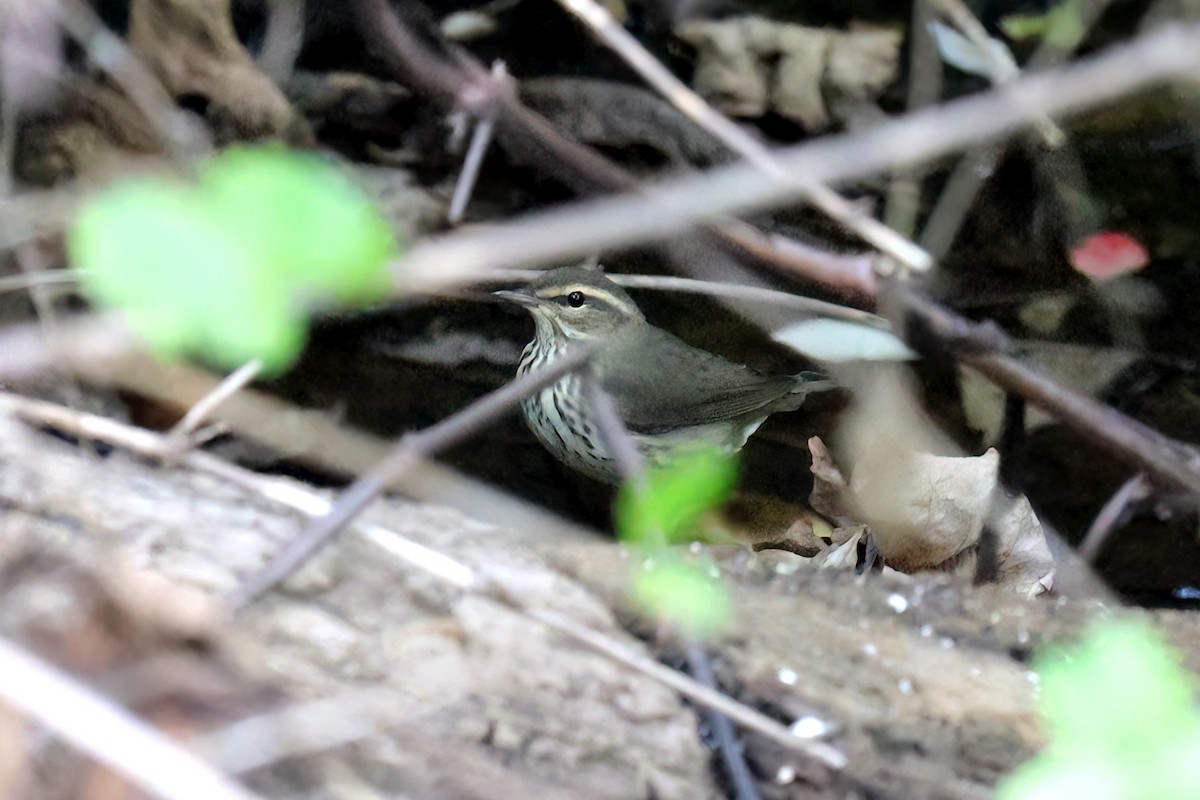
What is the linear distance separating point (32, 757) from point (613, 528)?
9.97 feet

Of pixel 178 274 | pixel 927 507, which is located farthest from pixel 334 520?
pixel 927 507

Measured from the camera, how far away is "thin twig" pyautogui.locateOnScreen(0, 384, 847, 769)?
159 cm

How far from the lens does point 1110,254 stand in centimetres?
340

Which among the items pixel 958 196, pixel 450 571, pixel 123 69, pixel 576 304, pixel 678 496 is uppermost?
pixel 958 196

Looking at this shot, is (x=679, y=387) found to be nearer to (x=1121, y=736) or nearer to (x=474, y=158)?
(x=474, y=158)

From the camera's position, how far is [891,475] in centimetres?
301

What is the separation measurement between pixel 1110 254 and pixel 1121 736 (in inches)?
114

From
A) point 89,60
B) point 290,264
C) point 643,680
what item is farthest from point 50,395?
point 290,264

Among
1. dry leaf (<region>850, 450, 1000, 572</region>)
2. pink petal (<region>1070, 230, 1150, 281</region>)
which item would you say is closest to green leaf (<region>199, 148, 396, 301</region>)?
dry leaf (<region>850, 450, 1000, 572</region>)

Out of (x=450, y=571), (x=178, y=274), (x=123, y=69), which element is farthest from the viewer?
(x=123, y=69)

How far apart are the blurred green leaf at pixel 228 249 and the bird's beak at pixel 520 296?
2662 mm

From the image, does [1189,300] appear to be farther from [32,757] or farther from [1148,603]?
[32,757]

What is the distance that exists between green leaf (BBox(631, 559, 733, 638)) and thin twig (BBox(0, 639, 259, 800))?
0.72 meters

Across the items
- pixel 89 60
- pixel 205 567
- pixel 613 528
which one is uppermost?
pixel 89 60
